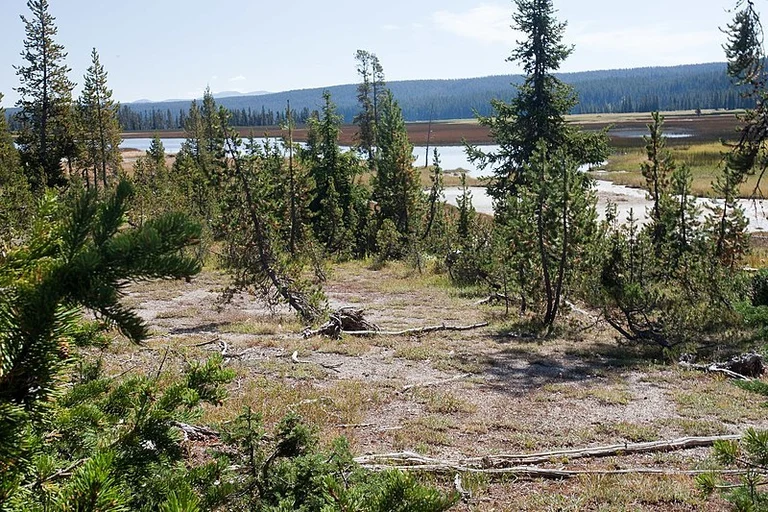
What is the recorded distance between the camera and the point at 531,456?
5824mm

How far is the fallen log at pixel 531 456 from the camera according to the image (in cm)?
549

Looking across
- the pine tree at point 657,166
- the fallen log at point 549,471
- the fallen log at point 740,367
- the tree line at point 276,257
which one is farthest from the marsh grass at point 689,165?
the fallen log at point 549,471

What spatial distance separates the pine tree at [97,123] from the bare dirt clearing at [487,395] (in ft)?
81.5

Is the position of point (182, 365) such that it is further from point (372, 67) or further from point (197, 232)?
point (372, 67)

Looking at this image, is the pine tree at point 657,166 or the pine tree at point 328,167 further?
the pine tree at point 328,167

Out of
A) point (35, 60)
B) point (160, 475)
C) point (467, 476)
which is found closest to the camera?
point (160, 475)

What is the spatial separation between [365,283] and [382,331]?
7855mm

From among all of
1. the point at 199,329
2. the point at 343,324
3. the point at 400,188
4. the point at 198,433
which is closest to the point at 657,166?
the point at 343,324

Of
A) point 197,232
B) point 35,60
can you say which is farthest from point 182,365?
point 35,60

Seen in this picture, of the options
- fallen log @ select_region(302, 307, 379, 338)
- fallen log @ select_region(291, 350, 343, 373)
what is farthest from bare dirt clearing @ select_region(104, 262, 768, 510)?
fallen log @ select_region(302, 307, 379, 338)

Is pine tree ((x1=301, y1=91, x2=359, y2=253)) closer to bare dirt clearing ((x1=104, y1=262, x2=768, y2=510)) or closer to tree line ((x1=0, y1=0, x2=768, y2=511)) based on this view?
tree line ((x1=0, y1=0, x2=768, y2=511))

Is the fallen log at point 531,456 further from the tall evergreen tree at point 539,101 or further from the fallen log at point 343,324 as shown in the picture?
the tall evergreen tree at point 539,101

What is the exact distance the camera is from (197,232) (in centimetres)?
114

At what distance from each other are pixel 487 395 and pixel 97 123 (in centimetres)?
3408
